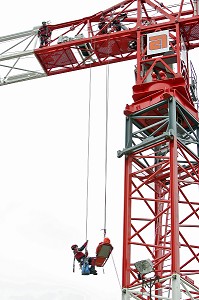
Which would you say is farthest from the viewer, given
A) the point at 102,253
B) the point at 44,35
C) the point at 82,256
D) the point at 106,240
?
the point at 44,35

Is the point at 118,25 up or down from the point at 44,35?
down

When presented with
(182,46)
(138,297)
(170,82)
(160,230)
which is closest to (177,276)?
(138,297)

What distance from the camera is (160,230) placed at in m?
27.9

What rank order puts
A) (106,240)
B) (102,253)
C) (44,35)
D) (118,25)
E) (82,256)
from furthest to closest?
(44,35), (118,25), (82,256), (102,253), (106,240)

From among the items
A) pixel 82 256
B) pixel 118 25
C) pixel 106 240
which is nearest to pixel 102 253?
pixel 106 240

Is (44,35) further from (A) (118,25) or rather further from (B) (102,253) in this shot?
(B) (102,253)

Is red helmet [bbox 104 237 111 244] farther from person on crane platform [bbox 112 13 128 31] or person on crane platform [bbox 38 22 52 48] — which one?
person on crane platform [bbox 38 22 52 48]

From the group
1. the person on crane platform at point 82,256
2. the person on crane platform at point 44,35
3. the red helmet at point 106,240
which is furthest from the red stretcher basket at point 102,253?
the person on crane platform at point 44,35

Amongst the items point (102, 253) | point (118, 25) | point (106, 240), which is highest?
point (118, 25)

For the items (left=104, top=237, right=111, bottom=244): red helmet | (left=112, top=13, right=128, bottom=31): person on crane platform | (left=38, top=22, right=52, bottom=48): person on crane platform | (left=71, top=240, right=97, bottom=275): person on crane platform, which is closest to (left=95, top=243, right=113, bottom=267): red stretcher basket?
(left=104, top=237, right=111, bottom=244): red helmet

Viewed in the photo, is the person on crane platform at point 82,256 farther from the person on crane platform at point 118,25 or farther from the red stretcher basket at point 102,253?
the person on crane platform at point 118,25

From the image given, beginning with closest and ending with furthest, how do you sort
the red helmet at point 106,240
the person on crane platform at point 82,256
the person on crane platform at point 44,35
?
the red helmet at point 106,240, the person on crane platform at point 82,256, the person on crane platform at point 44,35

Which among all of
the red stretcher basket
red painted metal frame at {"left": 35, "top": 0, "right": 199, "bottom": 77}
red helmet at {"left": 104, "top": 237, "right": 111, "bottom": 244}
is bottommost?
the red stretcher basket

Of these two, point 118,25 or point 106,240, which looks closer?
point 106,240
